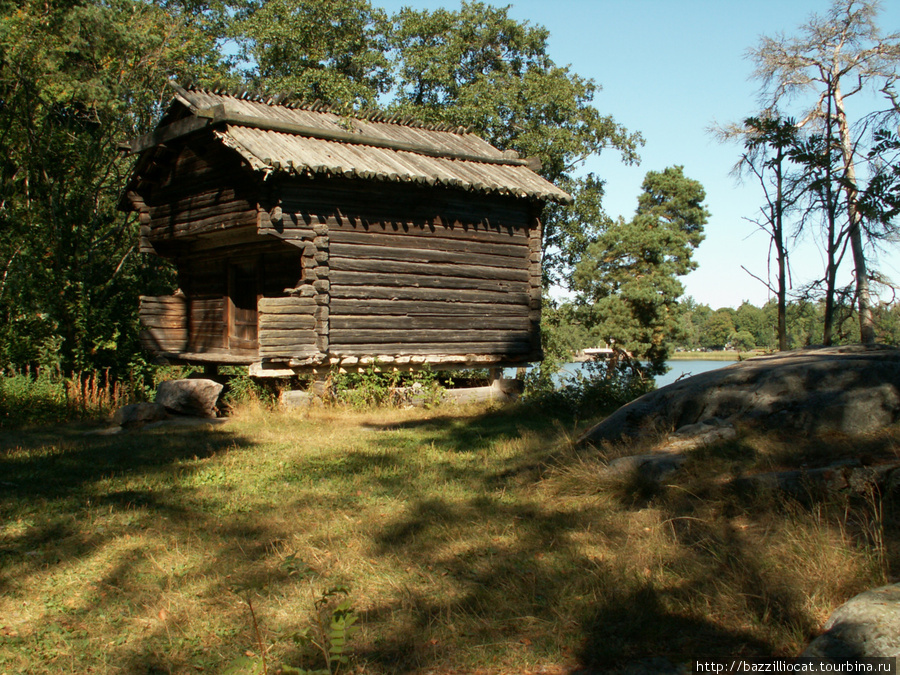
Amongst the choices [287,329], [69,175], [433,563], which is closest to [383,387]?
[287,329]

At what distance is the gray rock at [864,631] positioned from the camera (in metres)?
2.78

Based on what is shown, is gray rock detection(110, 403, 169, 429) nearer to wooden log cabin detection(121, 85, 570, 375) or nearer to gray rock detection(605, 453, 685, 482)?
wooden log cabin detection(121, 85, 570, 375)

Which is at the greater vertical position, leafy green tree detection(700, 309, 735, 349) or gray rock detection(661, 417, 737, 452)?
leafy green tree detection(700, 309, 735, 349)

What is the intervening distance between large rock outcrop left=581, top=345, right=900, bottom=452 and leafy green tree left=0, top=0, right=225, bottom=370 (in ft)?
34.1

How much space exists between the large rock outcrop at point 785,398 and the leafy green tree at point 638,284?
2170cm

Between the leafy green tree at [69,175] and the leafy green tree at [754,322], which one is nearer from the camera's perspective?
the leafy green tree at [69,175]

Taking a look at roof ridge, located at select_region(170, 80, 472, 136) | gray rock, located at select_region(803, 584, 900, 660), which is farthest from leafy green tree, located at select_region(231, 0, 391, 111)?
gray rock, located at select_region(803, 584, 900, 660)

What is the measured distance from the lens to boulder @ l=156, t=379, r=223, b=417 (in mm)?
11633

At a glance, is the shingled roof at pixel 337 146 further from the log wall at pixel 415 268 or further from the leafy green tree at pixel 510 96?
the leafy green tree at pixel 510 96

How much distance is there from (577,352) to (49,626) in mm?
27252

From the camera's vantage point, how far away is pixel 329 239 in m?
12.5

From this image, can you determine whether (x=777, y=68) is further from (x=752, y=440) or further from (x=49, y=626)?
A: (x=49, y=626)

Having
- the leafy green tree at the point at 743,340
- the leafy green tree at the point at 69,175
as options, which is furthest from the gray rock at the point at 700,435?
the leafy green tree at the point at 743,340

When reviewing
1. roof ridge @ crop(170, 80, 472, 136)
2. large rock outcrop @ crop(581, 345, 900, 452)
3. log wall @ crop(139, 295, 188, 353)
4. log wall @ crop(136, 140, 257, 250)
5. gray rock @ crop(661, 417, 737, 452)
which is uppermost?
roof ridge @ crop(170, 80, 472, 136)
